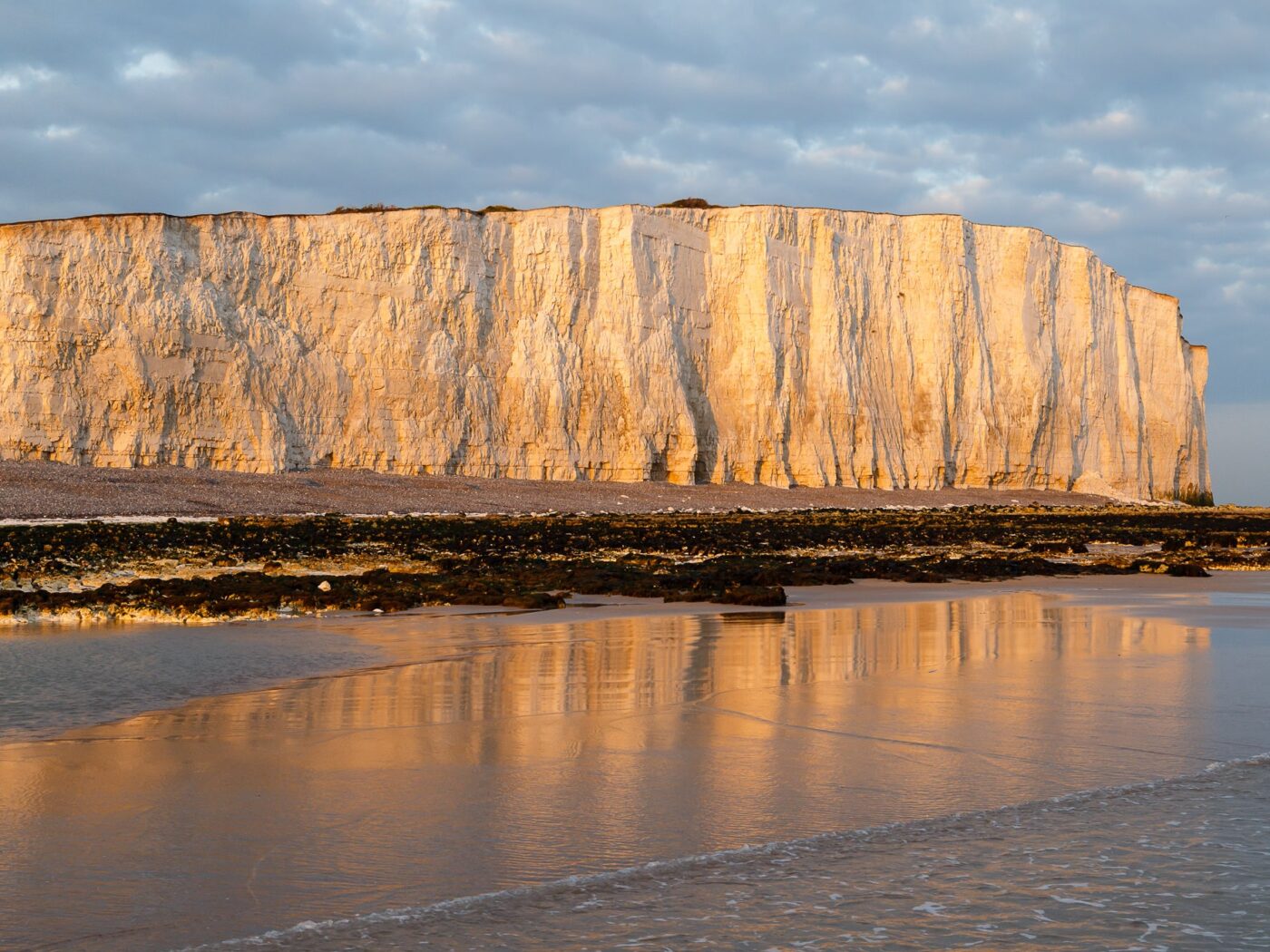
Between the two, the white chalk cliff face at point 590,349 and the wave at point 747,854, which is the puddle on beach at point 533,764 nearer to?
the wave at point 747,854

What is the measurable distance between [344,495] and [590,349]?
15374mm

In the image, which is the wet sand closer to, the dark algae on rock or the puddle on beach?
the dark algae on rock

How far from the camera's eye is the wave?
280 cm

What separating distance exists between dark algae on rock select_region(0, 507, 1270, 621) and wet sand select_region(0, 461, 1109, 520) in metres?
2.45

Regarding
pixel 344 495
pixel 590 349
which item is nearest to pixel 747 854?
pixel 344 495

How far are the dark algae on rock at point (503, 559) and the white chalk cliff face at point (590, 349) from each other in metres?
12.5

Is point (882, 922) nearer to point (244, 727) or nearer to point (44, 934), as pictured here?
point (44, 934)

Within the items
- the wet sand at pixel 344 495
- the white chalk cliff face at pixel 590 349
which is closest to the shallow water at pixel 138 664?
the wet sand at pixel 344 495

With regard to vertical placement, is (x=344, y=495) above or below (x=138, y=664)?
above

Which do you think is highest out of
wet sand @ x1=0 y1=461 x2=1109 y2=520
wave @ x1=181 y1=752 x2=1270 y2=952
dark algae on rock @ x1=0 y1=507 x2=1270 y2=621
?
wet sand @ x1=0 y1=461 x2=1109 y2=520

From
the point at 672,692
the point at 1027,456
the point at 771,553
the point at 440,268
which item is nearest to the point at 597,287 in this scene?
the point at 440,268

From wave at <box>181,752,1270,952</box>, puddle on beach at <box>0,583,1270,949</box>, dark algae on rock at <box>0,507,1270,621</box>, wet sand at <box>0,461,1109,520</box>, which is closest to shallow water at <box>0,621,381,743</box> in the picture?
puddle on beach at <box>0,583,1270,949</box>

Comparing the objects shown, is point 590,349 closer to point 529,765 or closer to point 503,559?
point 503,559

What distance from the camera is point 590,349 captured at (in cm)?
4428
